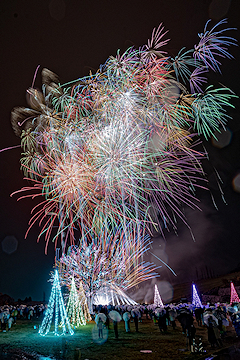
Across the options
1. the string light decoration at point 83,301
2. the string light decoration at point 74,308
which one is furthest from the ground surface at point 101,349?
the string light decoration at point 83,301

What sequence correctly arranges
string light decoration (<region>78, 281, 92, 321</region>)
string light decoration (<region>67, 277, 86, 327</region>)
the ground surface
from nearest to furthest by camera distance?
the ground surface, string light decoration (<region>67, 277, 86, 327</region>), string light decoration (<region>78, 281, 92, 321</region>)

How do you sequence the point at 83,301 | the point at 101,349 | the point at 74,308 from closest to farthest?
the point at 101,349, the point at 74,308, the point at 83,301

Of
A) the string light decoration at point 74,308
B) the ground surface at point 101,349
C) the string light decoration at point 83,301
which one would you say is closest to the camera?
the ground surface at point 101,349

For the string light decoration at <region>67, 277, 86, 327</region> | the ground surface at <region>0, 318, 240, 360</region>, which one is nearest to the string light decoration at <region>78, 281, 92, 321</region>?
the string light decoration at <region>67, 277, 86, 327</region>

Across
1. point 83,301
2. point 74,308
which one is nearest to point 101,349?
point 74,308

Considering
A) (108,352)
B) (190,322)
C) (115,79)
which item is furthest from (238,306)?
(115,79)

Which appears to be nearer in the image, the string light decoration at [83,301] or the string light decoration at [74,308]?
the string light decoration at [74,308]

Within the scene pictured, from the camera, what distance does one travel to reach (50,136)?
18016 millimetres

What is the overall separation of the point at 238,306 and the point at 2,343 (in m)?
15.0

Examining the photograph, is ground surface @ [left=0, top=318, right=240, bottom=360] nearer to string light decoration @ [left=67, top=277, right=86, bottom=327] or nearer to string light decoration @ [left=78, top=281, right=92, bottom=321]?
string light decoration @ [left=67, top=277, right=86, bottom=327]

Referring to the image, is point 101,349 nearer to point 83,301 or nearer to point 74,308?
point 74,308

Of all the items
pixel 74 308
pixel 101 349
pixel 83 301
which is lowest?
pixel 101 349

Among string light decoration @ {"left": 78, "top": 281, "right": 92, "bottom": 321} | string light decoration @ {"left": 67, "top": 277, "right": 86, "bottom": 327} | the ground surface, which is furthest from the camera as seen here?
string light decoration @ {"left": 78, "top": 281, "right": 92, "bottom": 321}

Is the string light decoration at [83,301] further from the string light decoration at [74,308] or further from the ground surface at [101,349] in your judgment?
the ground surface at [101,349]
